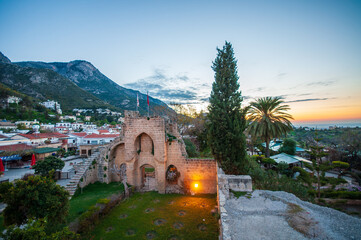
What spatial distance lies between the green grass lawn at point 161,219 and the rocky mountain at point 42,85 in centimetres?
9405

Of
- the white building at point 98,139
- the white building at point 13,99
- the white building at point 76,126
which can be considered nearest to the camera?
the white building at point 98,139

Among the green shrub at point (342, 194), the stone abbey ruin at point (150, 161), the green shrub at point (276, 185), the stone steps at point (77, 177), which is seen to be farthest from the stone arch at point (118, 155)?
the green shrub at point (342, 194)

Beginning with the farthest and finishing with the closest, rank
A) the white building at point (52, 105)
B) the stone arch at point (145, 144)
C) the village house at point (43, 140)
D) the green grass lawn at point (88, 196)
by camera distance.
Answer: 1. the white building at point (52, 105)
2. the village house at point (43, 140)
3. the stone arch at point (145, 144)
4. the green grass lawn at point (88, 196)

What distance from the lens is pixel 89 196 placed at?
12.1 m

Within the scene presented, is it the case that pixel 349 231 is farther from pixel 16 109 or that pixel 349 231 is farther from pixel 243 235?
pixel 16 109

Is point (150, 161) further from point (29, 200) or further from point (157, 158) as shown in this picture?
point (29, 200)

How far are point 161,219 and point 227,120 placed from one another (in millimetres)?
8226

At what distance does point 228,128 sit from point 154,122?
607 cm

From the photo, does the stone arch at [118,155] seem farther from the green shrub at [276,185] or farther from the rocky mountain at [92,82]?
the rocky mountain at [92,82]

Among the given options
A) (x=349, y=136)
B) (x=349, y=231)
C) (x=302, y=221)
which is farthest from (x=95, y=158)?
(x=349, y=136)

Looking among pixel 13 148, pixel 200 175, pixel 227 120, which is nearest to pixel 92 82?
pixel 13 148

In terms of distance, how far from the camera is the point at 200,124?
28109mm

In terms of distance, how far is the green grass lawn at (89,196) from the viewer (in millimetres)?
9680

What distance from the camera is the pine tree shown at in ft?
41.1
